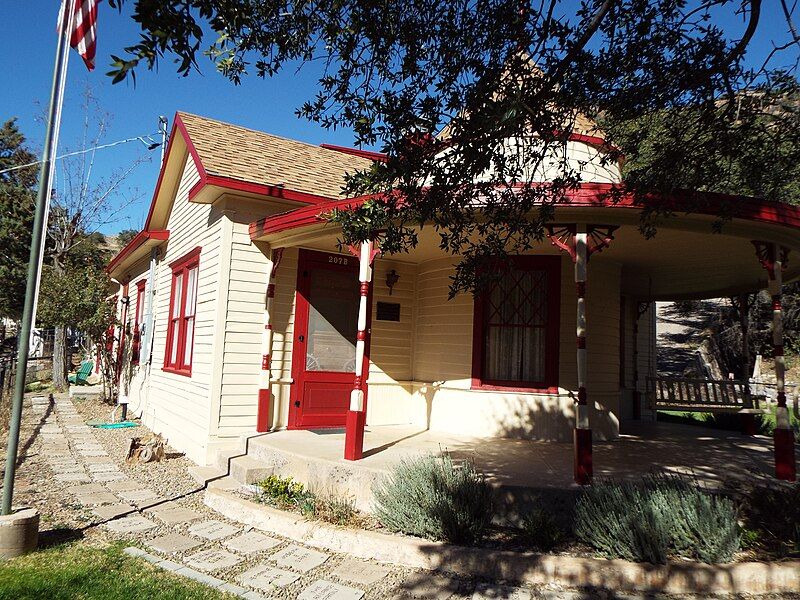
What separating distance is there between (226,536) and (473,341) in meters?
4.49

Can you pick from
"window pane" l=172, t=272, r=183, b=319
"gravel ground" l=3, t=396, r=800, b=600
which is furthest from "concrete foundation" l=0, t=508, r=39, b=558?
"window pane" l=172, t=272, r=183, b=319

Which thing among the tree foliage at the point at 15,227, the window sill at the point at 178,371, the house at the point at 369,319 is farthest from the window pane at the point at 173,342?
the tree foliage at the point at 15,227

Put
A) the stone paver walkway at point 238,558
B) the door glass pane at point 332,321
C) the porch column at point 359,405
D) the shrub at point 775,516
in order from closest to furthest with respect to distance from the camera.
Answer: the stone paver walkway at point 238,558 < the shrub at point 775,516 < the porch column at point 359,405 < the door glass pane at point 332,321

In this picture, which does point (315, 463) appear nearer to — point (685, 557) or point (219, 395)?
point (219, 395)

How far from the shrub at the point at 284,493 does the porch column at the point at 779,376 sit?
480cm

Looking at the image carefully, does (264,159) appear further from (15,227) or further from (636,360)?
(15,227)

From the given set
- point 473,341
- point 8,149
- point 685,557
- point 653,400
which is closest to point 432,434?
point 473,341

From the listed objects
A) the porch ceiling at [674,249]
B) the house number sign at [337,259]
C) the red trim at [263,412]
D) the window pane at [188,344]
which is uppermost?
the porch ceiling at [674,249]

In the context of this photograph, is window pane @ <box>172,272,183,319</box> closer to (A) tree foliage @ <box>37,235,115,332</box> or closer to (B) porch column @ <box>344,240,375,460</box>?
(B) porch column @ <box>344,240,375,460</box>

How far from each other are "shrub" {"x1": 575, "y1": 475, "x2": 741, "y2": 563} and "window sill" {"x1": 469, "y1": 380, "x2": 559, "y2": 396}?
10.3ft

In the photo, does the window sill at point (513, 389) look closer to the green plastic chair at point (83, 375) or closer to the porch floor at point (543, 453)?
the porch floor at point (543, 453)

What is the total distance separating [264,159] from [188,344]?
337cm

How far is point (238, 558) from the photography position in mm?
4609

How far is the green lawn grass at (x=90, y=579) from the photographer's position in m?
3.75
